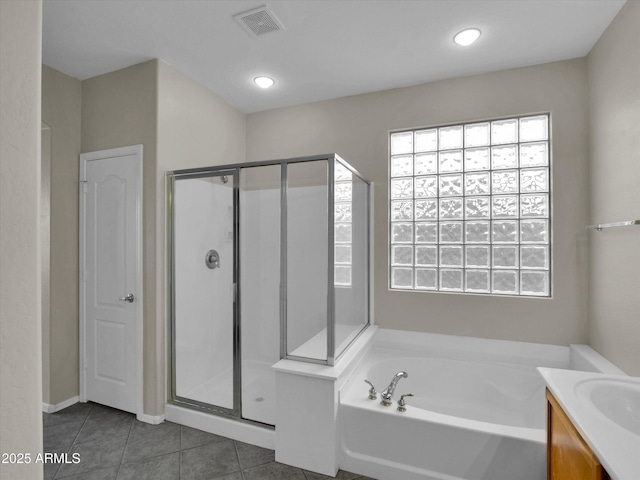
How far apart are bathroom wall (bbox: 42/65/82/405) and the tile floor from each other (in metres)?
0.32

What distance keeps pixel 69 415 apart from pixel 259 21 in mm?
3064

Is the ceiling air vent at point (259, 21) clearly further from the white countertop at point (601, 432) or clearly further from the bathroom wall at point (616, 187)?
the white countertop at point (601, 432)

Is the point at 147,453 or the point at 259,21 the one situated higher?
the point at 259,21

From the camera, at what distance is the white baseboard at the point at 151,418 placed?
2385 millimetres

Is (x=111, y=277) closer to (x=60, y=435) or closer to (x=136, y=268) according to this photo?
(x=136, y=268)

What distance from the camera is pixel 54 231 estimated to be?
8.32ft

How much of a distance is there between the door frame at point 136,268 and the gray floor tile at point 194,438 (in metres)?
0.40

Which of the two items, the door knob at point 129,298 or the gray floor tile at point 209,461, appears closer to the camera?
the gray floor tile at point 209,461

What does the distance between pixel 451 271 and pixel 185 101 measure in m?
2.57

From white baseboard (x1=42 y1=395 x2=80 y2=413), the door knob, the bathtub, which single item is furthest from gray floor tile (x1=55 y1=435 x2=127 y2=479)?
the bathtub

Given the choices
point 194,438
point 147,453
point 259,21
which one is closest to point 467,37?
point 259,21

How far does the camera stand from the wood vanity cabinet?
1.04 m

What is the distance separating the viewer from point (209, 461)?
78.6 inches

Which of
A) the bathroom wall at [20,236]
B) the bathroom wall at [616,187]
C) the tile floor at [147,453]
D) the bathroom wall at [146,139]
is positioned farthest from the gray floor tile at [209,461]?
the bathroom wall at [616,187]
